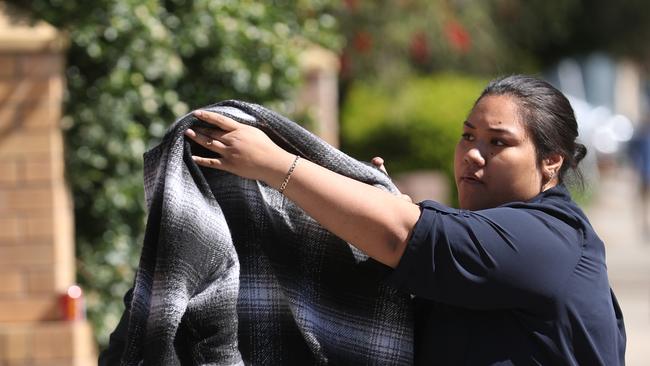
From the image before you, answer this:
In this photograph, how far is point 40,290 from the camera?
527cm

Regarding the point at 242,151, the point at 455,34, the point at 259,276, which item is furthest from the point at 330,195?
the point at 455,34

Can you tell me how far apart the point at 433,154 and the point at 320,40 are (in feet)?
26.7

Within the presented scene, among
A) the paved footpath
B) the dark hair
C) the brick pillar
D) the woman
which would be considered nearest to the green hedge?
the paved footpath

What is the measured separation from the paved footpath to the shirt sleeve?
586cm

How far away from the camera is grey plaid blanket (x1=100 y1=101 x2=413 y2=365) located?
2.19 meters

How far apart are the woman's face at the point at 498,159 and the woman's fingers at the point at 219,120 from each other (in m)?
0.47

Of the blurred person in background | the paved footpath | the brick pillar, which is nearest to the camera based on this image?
the brick pillar

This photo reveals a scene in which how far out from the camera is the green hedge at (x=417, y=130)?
1419cm

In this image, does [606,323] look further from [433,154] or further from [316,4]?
[433,154]

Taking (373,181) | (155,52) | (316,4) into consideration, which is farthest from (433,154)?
(373,181)

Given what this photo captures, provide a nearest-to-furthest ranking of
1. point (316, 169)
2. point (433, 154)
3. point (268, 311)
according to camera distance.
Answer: point (316, 169)
point (268, 311)
point (433, 154)

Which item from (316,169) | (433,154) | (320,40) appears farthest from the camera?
(433,154)

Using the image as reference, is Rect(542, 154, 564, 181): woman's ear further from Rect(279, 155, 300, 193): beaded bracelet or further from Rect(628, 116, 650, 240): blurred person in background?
Rect(628, 116, 650, 240): blurred person in background

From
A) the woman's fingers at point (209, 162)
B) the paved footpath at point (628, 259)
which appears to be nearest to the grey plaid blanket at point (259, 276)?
the woman's fingers at point (209, 162)
